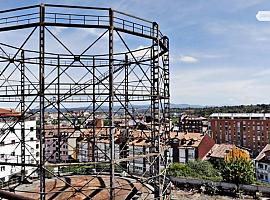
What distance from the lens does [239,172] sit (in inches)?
1126

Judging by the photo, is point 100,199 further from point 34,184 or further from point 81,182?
point 34,184

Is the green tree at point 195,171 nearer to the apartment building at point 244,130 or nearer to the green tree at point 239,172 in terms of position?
the green tree at point 239,172

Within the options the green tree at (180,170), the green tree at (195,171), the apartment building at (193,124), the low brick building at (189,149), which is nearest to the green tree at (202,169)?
the green tree at (195,171)

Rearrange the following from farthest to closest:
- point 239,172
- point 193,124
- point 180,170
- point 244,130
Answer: point 193,124, point 244,130, point 180,170, point 239,172

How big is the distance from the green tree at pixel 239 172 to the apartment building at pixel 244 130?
26403 millimetres

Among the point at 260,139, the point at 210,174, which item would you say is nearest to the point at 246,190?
the point at 210,174

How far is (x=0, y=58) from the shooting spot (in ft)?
39.3

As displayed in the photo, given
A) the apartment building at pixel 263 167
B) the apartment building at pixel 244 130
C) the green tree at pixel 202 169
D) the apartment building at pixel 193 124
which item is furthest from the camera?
the apartment building at pixel 193 124

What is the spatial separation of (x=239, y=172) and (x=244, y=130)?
3099 centimetres

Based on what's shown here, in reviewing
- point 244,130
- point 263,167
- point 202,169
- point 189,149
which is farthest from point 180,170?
point 244,130

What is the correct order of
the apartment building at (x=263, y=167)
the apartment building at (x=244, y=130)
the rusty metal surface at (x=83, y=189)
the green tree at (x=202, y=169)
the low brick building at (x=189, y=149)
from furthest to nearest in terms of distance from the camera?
1. the apartment building at (x=244, y=130)
2. the low brick building at (x=189, y=149)
3. the apartment building at (x=263, y=167)
4. the green tree at (x=202, y=169)
5. the rusty metal surface at (x=83, y=189)

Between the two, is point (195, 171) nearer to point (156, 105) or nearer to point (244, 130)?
point (156, 105)

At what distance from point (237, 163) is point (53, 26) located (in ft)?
78.9

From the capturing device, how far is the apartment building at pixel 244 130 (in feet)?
180
